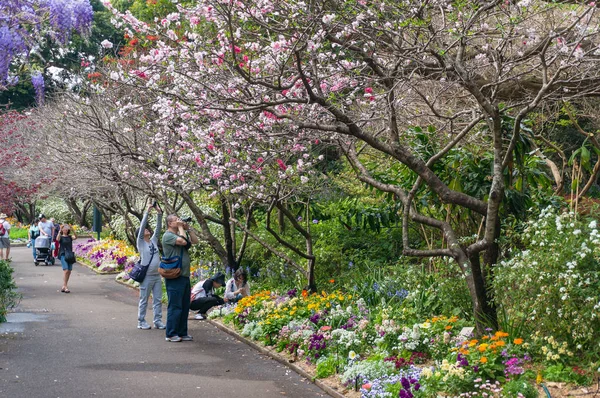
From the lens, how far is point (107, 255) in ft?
86.4

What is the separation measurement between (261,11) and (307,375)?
13.5ft

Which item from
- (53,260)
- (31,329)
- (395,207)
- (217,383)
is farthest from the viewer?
(53,260)

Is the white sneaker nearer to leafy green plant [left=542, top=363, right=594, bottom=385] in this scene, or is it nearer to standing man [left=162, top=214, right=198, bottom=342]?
standing man [left=162, top=214, right=198, bottom=342]

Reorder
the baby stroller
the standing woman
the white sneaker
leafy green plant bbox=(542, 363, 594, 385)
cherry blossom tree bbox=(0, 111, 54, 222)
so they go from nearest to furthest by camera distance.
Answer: leafy green plant bbox=(542, 363, 594, 385)
the white sneaker
the standing woman
the baby stroller
cherry blossom tree bbox=(0, 111, 54, 222)

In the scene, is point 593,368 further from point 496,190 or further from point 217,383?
point 217,383

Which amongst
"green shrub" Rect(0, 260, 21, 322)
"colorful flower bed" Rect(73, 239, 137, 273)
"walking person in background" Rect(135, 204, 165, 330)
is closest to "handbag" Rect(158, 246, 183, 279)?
"walking person in background" Rect(135, 204, 165, 330)

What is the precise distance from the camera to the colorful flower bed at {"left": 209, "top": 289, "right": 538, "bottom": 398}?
22.2ft

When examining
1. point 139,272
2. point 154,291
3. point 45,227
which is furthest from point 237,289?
point 45,227

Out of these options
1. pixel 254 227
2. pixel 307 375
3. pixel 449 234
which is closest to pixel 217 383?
pixel 307 375

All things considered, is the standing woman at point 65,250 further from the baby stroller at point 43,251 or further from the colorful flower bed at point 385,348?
the baby stroller at point 43,251

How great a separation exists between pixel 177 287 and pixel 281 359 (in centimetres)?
264

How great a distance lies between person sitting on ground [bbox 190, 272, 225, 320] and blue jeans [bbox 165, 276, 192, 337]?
1.88 metres

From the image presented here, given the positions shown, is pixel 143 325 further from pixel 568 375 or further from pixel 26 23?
pixel 568 375

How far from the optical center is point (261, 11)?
8.64 meters
